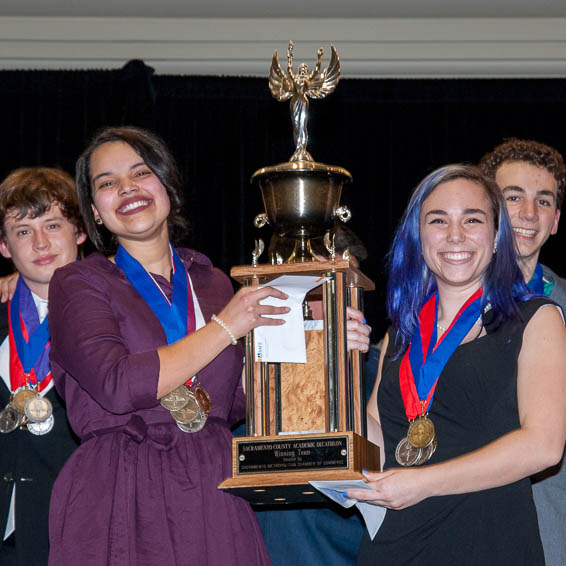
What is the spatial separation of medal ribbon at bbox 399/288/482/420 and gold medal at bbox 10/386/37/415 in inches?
48.2

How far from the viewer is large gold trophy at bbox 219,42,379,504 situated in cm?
245

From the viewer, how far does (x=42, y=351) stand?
3312 millimetres

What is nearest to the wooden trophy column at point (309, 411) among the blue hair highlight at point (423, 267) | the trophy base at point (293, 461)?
the trophy base at point (293, 461)

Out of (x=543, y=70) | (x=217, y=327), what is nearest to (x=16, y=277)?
(x=217, y=327)

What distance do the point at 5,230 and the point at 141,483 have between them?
1.37m

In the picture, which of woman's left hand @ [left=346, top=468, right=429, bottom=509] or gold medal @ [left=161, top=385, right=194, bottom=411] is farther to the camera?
gold medal @ [left=161, top=385, right=194, bottom=411]

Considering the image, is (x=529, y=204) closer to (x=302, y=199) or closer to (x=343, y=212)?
(x=343, y=212)

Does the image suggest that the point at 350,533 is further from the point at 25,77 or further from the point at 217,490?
the point at 25,77

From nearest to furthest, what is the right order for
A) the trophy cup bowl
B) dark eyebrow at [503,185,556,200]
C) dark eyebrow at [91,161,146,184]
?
1. the trophy cup bowl
2. dark eyebrow at [91,161,146,184]
3. dark eyebrow at [503,185,556,200]

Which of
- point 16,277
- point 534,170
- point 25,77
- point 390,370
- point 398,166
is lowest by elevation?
point 390,370

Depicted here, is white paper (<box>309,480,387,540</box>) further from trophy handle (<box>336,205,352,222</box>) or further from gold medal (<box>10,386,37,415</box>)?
gold medal (<box>10,386,37,415</box>)

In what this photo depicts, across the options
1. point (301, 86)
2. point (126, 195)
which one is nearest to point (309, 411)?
point (126, 195)

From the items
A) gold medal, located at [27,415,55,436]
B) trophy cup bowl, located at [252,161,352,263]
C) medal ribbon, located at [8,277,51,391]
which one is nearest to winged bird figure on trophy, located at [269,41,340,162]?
trophy cup bowl, located at [252,161,352,263]

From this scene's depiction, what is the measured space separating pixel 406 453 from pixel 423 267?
0.53 m
